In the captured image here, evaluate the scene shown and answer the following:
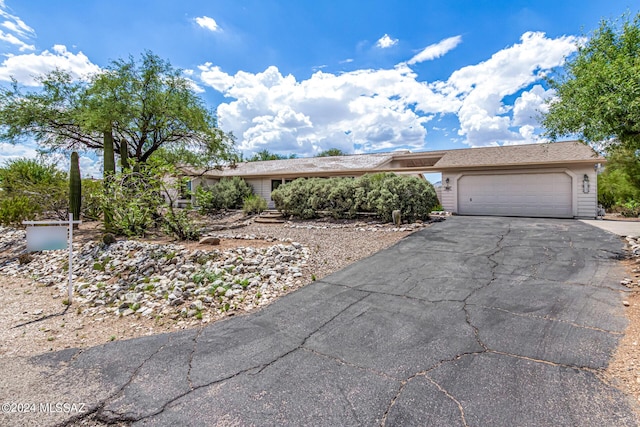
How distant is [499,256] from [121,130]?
1326cm

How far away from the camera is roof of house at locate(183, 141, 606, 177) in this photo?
1329cm

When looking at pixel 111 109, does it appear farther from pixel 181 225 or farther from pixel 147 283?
pixel 147 283

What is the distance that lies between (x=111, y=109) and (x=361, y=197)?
923 centimetres

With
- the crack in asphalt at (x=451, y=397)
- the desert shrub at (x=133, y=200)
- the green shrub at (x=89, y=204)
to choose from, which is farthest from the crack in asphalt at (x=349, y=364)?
the green shrub at (x=89, y=204)

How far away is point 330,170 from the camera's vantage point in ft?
55.7

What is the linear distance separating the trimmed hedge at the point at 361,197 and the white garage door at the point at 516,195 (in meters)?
4.12

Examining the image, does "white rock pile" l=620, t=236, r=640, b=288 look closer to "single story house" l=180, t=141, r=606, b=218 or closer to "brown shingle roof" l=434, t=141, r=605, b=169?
"single story house" l=180, t=141, r=606, b=218

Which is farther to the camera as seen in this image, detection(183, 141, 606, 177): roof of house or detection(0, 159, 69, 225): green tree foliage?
detection(183, 141, 606, 177): roof of house

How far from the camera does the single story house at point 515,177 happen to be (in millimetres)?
12789

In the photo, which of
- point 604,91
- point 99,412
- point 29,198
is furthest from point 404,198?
point 29,198

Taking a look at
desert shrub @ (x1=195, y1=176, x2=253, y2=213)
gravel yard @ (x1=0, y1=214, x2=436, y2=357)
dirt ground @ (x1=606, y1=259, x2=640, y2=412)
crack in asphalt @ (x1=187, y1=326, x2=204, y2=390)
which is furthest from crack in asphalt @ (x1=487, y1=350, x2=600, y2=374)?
desert shrub @ (x1=195, y1=176, x2=253, y2=213)

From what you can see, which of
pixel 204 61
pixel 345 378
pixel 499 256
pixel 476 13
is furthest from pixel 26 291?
pixel 476 13

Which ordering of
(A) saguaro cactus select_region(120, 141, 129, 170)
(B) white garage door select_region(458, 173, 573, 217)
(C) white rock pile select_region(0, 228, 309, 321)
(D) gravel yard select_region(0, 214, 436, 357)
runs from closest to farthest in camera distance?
(D) gravel yard select_region(0, 214, 436, 357), (C) white rock pile select_region(0, 228, 309, 321), (A) saguaro cactus select_region(120, 141, 129, 170), (B) white garage door select_region(458, 173, 573, 217)

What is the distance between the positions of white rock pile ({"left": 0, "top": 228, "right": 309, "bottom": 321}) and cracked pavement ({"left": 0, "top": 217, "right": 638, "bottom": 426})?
71 centimetres
